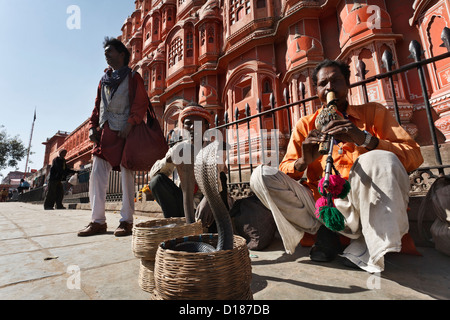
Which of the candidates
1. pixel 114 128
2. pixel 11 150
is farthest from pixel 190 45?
pixel 11 150

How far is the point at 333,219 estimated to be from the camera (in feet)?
3.74

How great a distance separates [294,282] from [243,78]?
10106 mm

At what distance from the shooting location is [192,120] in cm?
201

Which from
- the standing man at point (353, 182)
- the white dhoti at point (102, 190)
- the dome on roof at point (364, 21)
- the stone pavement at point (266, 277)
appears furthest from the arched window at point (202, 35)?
the stone pavement at point (266, 277)

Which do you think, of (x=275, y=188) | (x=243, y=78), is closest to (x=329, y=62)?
(x=275, y=188)

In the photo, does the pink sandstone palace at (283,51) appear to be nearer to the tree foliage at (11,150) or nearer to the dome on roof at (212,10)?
the dome on roof at (212,10)

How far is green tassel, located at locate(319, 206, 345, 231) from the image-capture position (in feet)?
3.73

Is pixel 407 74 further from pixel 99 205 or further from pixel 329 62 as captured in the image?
pixel 99 205

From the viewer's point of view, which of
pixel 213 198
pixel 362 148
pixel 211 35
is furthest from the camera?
pixel 211 35

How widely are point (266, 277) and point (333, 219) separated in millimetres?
481

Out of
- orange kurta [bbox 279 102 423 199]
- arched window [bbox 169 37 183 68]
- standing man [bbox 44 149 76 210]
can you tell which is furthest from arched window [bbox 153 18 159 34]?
orange kurta [bbox 279 102 423 199]

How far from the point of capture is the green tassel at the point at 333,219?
1.14m

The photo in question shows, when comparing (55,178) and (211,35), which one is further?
(211,35)

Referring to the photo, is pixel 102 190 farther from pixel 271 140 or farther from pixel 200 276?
pixel 271 140
